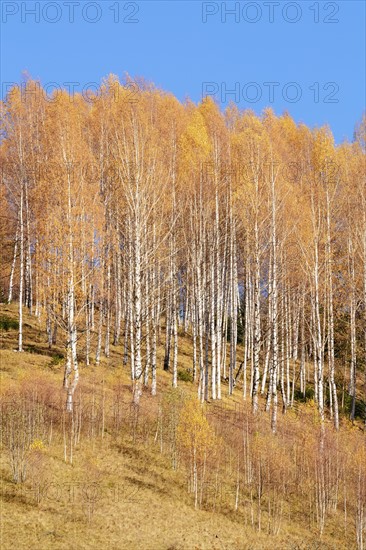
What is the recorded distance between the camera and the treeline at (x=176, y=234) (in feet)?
69.5

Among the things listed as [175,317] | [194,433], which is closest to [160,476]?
[194,433]

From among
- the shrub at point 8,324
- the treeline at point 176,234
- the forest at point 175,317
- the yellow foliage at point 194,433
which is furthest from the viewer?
the shrub at point 8,324

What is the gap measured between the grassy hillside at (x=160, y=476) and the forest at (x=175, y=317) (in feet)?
0.27

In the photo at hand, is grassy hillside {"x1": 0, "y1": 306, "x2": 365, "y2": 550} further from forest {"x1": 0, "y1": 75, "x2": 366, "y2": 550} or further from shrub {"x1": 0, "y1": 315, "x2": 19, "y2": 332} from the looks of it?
shrub {"x1": 0, "y1": 315, "x2": 19, "y2": 332}

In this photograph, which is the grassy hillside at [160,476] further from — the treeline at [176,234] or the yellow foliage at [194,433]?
the treeline at [176,234]

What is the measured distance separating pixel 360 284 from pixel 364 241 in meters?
5.54

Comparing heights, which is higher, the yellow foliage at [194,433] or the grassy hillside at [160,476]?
the yellow foliage at [194,433]

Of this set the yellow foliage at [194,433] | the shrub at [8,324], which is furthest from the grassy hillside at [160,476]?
the shrub at [8,324]

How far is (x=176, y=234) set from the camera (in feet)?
91.9

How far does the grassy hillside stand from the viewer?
12846 millimetres

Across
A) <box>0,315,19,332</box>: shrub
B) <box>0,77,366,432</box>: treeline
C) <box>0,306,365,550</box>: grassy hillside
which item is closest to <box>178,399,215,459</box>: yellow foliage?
<box>0,306,365,550</box>: grassy hillside

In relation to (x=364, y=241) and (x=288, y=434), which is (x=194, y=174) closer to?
(x=364, y=241)

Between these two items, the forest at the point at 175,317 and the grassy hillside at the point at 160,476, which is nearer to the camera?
the grassy hillside at the point at 160,476

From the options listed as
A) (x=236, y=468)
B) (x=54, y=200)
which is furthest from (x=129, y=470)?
(x=54, y=200)
